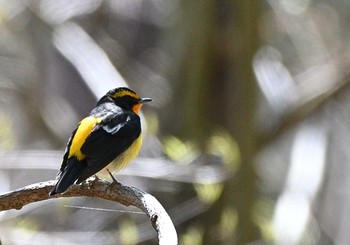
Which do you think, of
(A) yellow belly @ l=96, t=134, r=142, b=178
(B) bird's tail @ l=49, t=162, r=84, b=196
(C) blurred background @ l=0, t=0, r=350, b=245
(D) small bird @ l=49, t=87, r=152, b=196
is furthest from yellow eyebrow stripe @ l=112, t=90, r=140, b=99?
(C) blurred background @ l=0, t=0, r=350, b=245

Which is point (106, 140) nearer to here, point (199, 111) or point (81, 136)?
point (81, 136)

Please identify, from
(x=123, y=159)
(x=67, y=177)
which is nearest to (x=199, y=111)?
(x=123, y=159)

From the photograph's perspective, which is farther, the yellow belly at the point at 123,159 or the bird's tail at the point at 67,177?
the yellow belly at the point at 123,159

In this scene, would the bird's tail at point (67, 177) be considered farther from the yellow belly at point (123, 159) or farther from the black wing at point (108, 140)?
the yellow belly at point (123, 159)

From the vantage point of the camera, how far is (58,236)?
7727mm

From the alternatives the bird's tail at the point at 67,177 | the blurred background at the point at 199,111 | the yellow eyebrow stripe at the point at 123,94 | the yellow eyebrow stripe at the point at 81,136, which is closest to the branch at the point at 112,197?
the bird's tail at the point at 67,177

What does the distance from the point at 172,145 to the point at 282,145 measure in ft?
9.39

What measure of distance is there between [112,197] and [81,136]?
0.96 metres

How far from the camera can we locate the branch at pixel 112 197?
298 centimetres

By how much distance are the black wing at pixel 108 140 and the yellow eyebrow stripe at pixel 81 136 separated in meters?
0.02

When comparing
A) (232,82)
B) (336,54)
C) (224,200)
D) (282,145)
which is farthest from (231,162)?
(282,145)

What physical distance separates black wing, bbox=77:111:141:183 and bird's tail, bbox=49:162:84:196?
0.04 meters

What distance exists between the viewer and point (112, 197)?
3664 millimetres

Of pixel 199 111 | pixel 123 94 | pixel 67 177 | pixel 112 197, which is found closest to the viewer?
pixel 112 197
